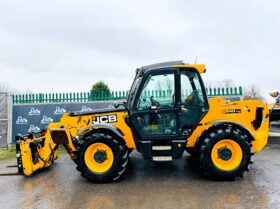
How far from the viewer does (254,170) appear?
6484 mm

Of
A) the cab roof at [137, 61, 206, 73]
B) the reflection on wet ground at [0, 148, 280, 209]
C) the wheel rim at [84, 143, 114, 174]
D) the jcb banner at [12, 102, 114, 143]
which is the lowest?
the reflection on wet ground at [0, 148, 280, 209]

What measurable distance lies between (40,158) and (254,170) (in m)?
4.80

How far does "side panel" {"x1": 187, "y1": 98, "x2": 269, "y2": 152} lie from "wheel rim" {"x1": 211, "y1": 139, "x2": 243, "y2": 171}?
0.48 metres

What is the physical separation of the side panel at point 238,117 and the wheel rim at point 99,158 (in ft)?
5.52

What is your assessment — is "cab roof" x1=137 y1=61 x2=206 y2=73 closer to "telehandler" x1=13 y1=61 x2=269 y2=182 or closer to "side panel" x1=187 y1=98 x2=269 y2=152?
"telehandler" x1=13 y1=61 x2=269 y2=182

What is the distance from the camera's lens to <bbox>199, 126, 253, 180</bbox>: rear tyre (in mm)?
5723

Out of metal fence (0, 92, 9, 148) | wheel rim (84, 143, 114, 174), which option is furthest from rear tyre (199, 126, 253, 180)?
metal fence (0, 92, 9, 148)

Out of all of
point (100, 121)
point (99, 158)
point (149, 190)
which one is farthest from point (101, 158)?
point (149, 190)

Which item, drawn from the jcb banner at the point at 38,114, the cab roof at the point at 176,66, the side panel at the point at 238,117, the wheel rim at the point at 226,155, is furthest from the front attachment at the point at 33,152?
the jcb banner at the point at 38,114

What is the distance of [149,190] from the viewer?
538 cm

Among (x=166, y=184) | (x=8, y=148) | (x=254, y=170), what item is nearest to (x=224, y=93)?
(x=254, y=170)

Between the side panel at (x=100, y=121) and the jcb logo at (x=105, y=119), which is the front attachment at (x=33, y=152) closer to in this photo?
the side panel at (x=100, y=121)

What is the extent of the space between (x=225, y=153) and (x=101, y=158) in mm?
2465

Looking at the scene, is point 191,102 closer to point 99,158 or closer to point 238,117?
point 238,117
